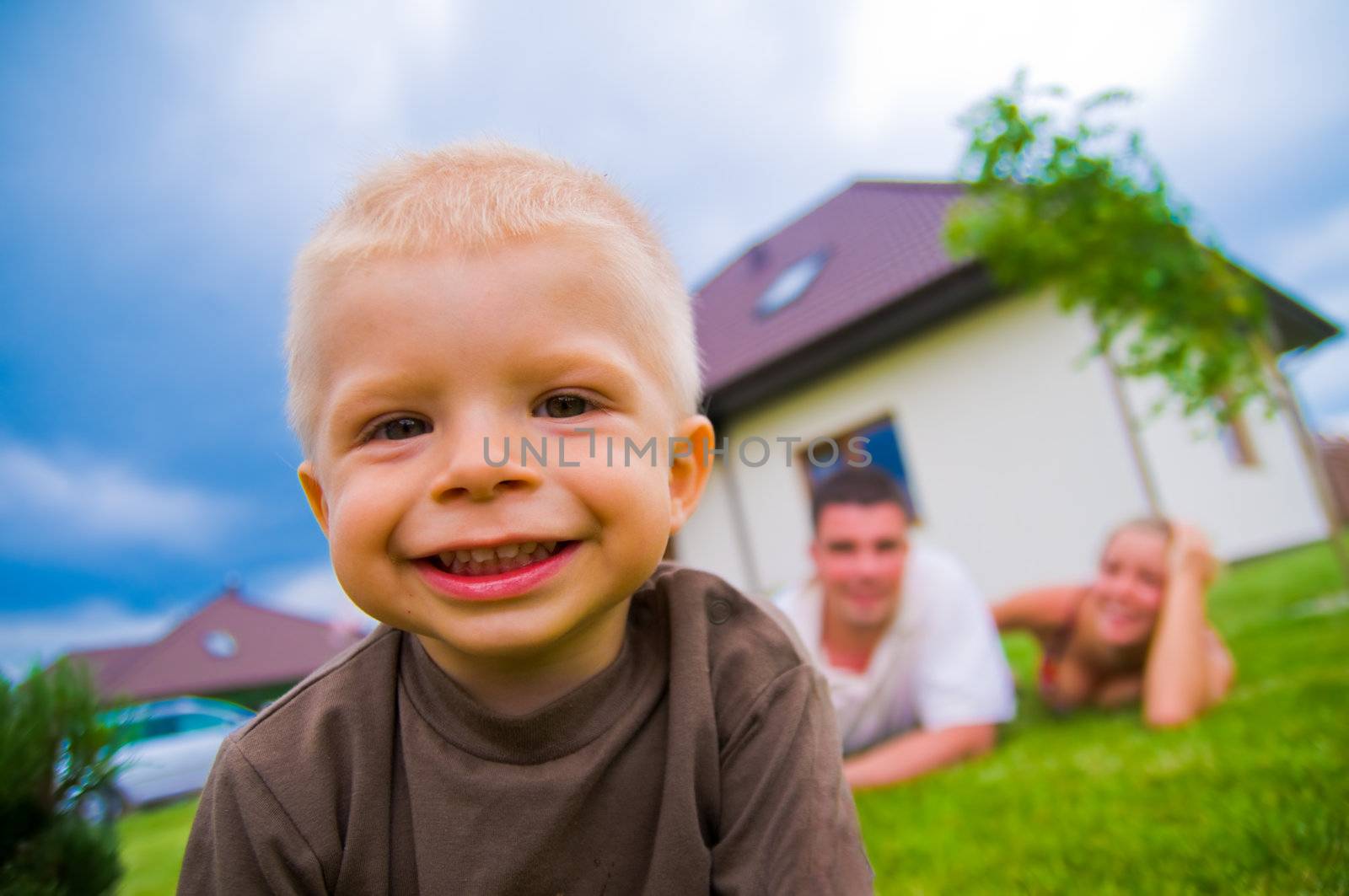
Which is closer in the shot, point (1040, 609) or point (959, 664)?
point (959, 664)

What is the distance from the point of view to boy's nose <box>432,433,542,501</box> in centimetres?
110

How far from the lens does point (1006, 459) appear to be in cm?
757

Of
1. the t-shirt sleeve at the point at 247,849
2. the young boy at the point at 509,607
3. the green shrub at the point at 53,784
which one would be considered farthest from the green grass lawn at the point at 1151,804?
the young boy at the point at 509,607

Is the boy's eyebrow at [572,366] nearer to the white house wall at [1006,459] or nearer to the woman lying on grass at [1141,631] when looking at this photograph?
the woman lying on grass at [1141,631]

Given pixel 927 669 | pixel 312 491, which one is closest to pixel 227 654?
pixel 927 669

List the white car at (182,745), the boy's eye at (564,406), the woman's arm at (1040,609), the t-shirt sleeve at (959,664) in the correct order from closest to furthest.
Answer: the boy's eye at (564,406)
the t-shirt sleeve at (959,664)
the woman's arm at (1040,609)
the white car at (182,745)

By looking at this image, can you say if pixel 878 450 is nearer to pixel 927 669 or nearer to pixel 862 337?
pixel 862 337

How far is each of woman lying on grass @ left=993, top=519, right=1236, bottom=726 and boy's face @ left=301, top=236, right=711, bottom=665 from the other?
312 cm

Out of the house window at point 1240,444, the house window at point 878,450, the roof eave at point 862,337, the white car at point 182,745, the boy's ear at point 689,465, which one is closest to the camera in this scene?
the boy's ear at point 689,465

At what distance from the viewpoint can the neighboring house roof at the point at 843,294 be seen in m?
7.98

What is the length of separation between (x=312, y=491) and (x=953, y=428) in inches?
286

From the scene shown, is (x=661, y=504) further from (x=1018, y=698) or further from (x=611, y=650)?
(x=1018, y=698)

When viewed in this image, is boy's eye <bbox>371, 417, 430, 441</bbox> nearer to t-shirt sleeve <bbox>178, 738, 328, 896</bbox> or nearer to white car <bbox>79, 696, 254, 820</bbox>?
t-shirt sleeve <bbox>178, 738, 328, 896</bbox>

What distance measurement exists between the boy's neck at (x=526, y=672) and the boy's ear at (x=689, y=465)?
24 cm
